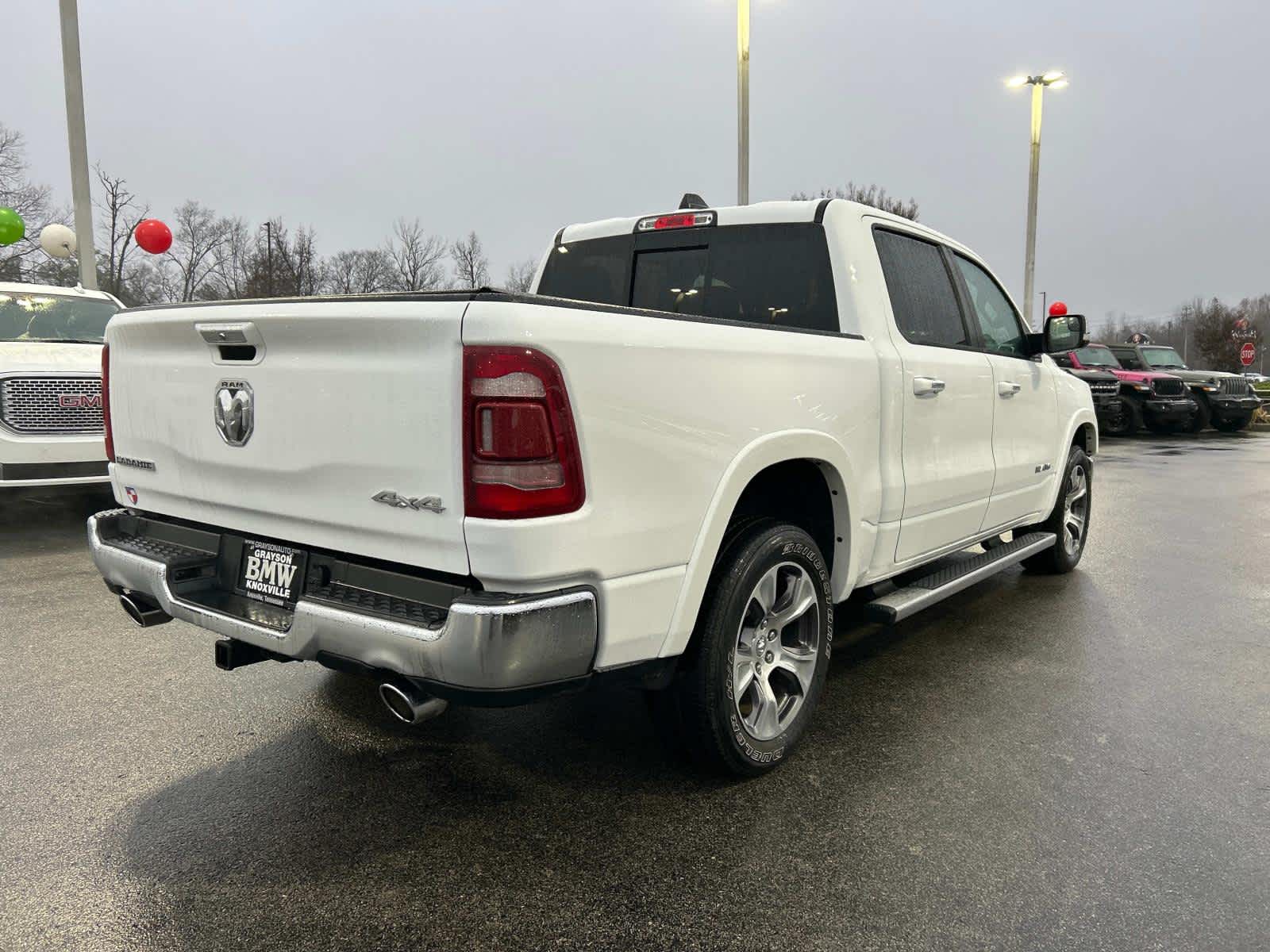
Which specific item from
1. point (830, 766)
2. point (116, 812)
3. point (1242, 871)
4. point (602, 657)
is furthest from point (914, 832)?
point (116, 812)

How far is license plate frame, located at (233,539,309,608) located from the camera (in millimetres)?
2670

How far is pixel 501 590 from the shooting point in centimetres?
229

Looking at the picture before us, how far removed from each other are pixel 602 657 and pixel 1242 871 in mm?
1853

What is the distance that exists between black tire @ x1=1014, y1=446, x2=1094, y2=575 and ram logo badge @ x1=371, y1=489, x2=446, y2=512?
4659 mm

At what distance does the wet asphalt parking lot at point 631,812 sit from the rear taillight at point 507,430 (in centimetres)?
106

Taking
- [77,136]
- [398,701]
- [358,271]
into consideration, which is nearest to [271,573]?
[398,701]

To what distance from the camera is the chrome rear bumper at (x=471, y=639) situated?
2221 millimetres

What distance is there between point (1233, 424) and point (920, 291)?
67.2ft

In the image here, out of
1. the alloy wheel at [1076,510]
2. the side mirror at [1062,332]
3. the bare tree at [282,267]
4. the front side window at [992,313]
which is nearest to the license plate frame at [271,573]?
the front side window at [992,313]

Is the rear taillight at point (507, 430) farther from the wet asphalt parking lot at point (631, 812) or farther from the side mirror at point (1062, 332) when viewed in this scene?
the side mirror at point (1062, 332)

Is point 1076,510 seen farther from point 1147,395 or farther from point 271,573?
point 1147,395

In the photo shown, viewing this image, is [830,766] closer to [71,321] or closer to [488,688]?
[488,688]

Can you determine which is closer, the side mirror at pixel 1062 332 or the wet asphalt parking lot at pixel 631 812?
the wet asphalt parking lot at pixel 631 812

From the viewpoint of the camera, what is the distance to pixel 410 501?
92.7 inches
